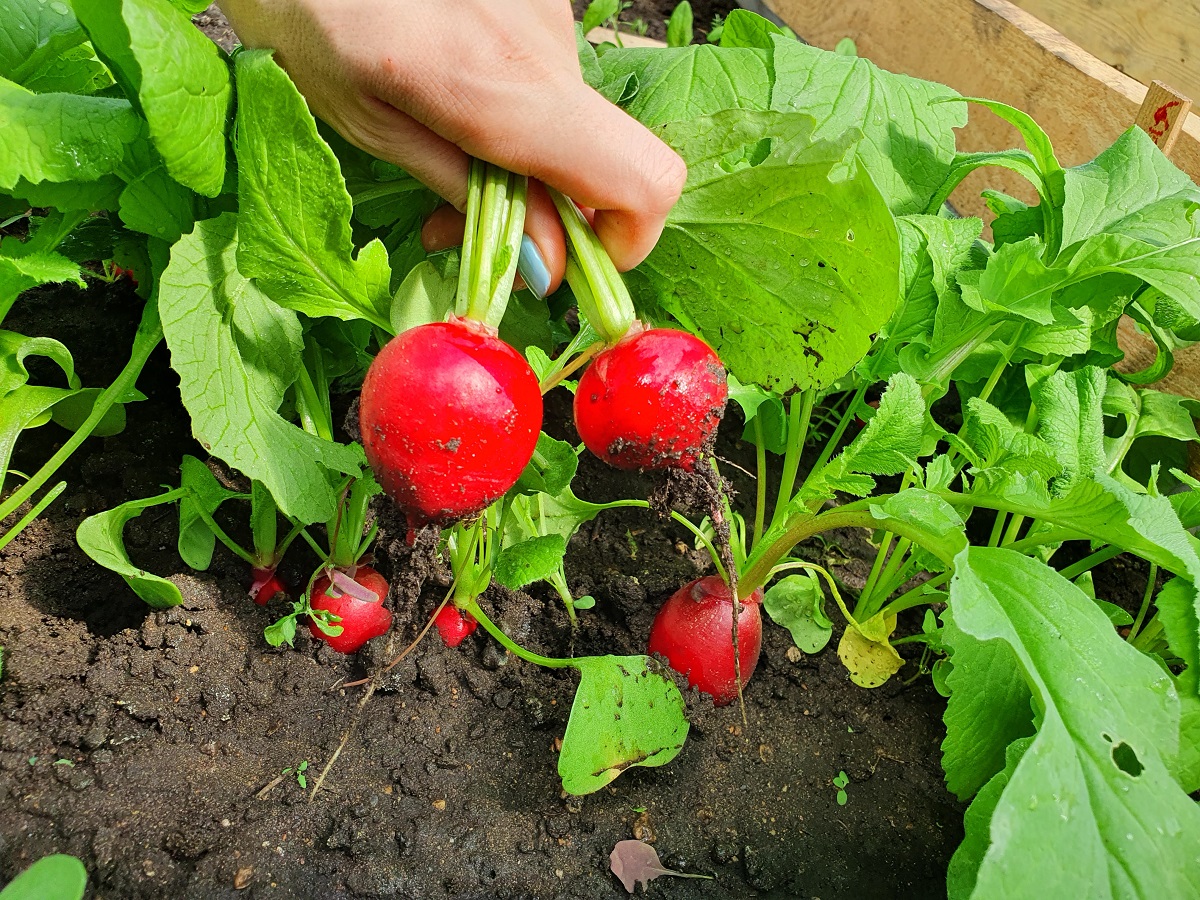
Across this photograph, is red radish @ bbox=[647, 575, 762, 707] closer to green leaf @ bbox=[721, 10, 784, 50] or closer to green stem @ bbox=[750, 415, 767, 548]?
green stem @ bbox=[750, 415, 767, 548]

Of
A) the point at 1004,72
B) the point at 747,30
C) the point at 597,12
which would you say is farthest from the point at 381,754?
the point at 1004,72

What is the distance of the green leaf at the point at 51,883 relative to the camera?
2.14 feet

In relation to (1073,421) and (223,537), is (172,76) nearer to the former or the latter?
(223,537)

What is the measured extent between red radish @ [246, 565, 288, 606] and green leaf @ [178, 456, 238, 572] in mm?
68

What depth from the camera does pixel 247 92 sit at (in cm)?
84

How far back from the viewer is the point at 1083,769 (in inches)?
30.5

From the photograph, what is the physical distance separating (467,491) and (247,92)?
1.47 ft

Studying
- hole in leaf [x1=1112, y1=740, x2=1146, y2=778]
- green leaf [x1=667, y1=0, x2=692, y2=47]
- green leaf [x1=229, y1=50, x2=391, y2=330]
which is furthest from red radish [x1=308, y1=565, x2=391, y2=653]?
green leaf [x1=667, y1=0, x2=692, y2=47]

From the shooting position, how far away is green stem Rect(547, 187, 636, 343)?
953mm

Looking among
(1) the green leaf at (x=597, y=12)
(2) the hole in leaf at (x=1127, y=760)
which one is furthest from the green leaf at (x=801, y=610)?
(1) the green leaf at (x=597, y=12)

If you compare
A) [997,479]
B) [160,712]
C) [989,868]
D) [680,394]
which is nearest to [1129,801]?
[989,868]

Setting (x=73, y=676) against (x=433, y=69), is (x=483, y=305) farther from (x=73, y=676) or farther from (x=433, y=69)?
(x=73, y=676)

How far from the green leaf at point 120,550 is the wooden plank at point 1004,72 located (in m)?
1.77

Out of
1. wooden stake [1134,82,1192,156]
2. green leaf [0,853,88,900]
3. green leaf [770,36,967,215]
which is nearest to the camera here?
green leaf [0,853,88,900]
